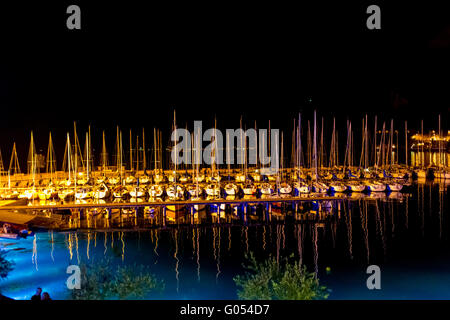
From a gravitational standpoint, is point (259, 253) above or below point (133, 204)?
below

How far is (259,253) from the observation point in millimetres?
20156

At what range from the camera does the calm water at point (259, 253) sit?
52.5 feet

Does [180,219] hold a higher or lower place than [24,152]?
lower

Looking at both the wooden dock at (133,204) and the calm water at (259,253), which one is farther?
the wooden dock at (133,204)

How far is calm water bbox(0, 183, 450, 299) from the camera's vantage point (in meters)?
16.0

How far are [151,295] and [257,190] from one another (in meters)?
21.4

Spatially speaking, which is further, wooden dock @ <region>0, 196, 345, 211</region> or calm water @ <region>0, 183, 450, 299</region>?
wooden dock @ <region>0, 196, 345, 211</region>

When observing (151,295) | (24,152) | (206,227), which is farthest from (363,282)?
(24,152)

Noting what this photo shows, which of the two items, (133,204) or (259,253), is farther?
(133,204)

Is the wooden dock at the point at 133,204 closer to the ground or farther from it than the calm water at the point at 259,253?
farther from it

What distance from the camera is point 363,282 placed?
16.7 metres

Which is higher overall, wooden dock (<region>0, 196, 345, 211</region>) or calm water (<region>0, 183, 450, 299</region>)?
wooden dock (<region>0, 196, 345, 211</region>)
